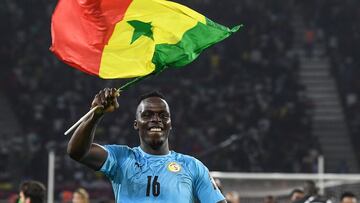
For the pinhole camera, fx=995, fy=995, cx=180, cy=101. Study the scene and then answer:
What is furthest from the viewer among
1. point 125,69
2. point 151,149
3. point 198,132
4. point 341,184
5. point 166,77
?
point 166,77

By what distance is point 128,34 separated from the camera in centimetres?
722

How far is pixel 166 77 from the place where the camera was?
28.1 metres

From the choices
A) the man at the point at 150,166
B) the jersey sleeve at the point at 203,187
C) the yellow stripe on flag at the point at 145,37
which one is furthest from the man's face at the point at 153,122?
the yellow stripe on flag at the point at 145,37

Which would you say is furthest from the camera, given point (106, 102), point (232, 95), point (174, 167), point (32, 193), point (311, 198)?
point (232, 95)

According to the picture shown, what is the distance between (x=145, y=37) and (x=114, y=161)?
1097 mm

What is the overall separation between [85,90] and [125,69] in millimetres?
19821

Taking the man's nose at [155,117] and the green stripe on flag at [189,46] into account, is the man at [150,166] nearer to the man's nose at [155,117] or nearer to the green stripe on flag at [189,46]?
the man's nose at [155,117]

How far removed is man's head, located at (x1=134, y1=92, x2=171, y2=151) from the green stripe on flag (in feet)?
2.01

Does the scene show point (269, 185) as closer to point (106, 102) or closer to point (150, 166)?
point (150, 166)

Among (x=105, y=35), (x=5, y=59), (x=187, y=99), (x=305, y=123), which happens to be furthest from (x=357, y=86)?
(x=105, y=35)

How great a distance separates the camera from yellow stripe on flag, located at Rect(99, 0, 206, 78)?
7.07 metres

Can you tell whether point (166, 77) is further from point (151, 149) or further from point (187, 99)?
point (151, 149)

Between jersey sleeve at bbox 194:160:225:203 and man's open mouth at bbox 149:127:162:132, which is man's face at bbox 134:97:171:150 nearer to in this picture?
man's open mouth at bbox 149:127:162:132

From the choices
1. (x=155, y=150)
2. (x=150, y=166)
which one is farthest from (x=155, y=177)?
(x=155, y=150)
